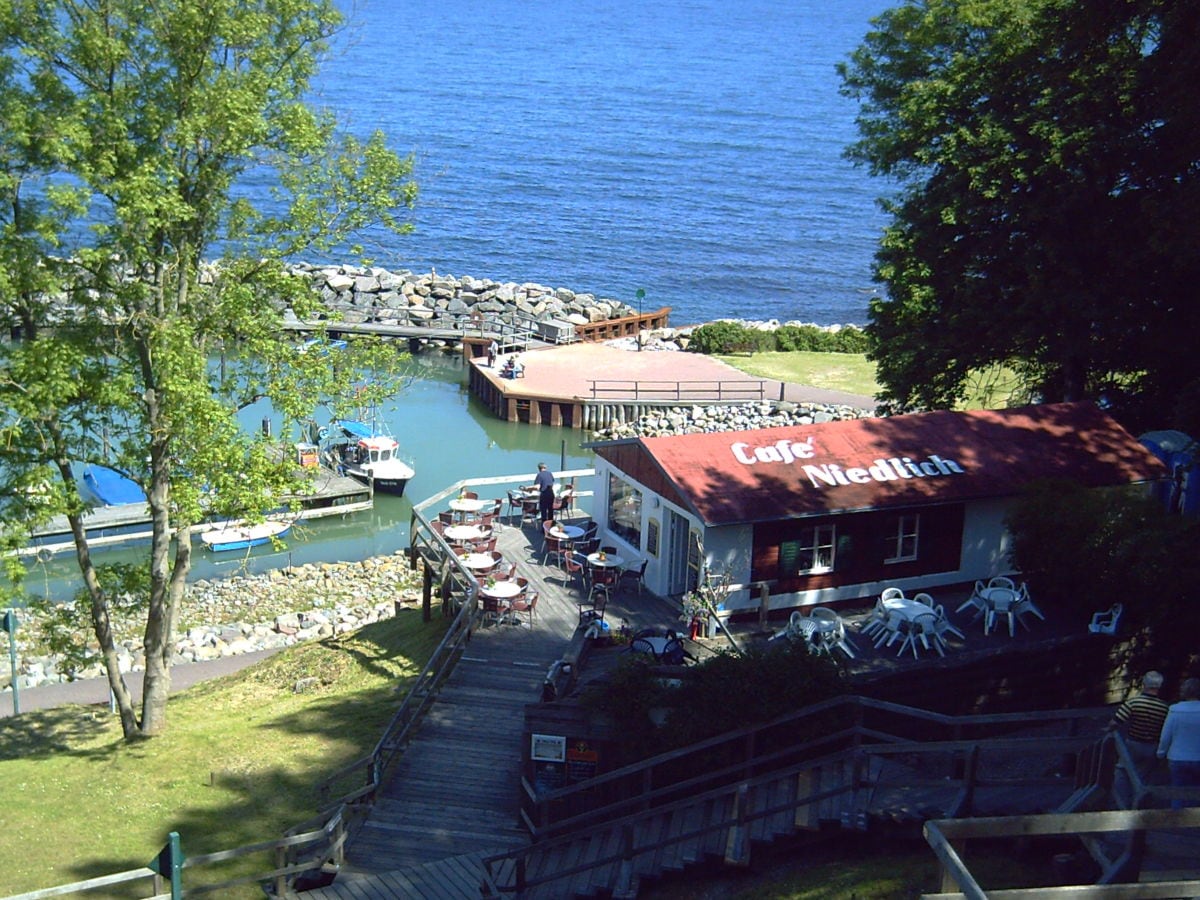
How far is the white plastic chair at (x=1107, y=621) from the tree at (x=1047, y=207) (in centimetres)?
518

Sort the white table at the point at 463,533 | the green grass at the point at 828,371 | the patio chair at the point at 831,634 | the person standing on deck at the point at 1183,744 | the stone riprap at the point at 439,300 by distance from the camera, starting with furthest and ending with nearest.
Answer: the stone riprap at the point at 439,300 < the green grass at the point at 828,371 < the white table at the point at 463,533 < the patio chair at the point at 831,634 < the person standing on deck at the point at 1183,744

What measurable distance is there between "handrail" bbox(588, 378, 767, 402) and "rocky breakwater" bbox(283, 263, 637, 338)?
38.9 ft

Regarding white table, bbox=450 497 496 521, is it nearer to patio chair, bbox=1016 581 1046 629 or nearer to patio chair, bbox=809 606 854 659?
patio chair, bbox=809 606 854 659

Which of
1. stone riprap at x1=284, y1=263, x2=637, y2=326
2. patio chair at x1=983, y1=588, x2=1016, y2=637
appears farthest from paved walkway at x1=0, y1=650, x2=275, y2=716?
stone riprap at x1=284, y1=263, x2=637, y2=326

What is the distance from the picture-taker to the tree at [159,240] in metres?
17.1

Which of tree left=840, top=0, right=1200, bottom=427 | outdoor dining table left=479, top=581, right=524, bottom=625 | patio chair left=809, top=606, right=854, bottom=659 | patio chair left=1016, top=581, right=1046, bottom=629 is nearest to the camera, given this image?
patio chair left=809, top=606, right=854, bottom=659

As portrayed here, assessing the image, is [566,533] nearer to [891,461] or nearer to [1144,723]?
[891,461]

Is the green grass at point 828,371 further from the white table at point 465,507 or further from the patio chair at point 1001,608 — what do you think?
the patio chair at point 1001,608

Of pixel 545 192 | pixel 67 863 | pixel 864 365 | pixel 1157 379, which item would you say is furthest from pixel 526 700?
pixel 545 192

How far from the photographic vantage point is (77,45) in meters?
17.7

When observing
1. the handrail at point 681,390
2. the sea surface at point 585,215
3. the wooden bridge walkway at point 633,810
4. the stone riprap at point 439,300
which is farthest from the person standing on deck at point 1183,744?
the stone riprap at point 439,300

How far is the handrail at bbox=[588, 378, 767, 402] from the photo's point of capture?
152 ft

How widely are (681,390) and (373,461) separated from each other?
38.8ft

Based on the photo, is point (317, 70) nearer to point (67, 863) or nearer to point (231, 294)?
point (231, 294)
